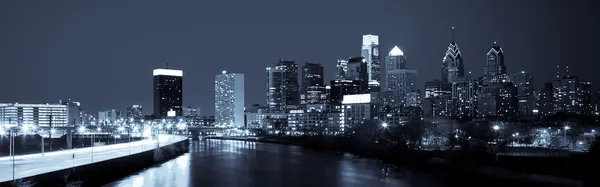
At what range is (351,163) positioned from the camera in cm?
4988

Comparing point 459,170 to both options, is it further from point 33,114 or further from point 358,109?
point 33,114

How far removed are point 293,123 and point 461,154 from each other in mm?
94419

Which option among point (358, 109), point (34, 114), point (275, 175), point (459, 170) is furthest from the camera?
point (358, 109)

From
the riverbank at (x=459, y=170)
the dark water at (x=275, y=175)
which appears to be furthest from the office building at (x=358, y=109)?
the dark water at (x=275, y=175)

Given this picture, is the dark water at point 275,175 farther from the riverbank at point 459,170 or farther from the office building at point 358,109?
the office building at point 358,109

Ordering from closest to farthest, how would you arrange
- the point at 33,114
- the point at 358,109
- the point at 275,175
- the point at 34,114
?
the point at 275,175
the point at 33,114
the point at 34,114
the point at 358,109

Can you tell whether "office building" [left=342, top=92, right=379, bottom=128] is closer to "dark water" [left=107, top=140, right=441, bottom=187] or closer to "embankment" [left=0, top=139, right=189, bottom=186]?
"dark water" [left=107, top=140, right=441, bottom=187]

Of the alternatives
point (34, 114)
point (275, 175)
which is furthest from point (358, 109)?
point (275, 175)

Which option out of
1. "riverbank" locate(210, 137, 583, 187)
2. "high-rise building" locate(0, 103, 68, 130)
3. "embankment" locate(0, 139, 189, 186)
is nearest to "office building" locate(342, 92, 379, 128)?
"riverbank" locate(210, 137, 583, 187)

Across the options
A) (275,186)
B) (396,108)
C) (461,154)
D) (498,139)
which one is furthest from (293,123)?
(275,186)

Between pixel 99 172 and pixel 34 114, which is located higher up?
pixel 34 114

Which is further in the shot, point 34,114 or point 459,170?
point 34,114

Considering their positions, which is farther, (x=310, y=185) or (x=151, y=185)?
(x=310, y=185)

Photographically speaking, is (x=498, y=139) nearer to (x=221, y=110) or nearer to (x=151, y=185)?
(x=151, y=185)
